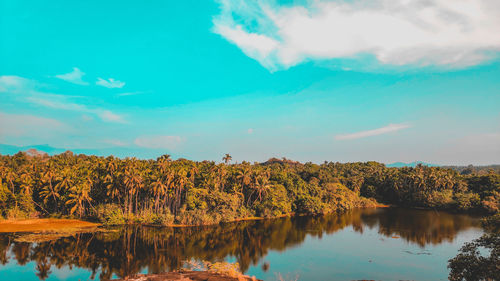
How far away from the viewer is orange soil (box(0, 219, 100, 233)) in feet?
172

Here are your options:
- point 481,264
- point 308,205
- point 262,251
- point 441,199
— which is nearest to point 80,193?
point 262,251

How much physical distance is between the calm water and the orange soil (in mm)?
5806

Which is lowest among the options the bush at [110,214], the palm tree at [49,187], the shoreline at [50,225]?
the shoreline at [50,225]

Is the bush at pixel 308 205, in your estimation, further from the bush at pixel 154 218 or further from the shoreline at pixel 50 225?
the bush at pixel 154 218

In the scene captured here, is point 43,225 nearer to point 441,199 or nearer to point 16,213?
point 16,213

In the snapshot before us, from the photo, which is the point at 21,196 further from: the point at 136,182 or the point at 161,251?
the point at 161,251

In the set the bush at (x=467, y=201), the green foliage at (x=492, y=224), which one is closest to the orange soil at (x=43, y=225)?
the green foliage at (x=492, y=224)

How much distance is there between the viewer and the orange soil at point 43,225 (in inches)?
2066

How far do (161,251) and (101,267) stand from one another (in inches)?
334

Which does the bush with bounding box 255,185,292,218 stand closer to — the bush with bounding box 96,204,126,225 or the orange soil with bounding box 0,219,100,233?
the bush with bounding box 96,204,126,225

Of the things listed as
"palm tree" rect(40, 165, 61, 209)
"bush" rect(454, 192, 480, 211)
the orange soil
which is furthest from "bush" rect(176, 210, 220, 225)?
"bush" rect(454, 192, 480, 211)

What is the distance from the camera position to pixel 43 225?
56.2 metres

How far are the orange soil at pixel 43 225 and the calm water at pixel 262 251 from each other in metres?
5.81

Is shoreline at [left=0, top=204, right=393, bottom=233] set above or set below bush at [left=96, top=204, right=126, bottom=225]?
below
